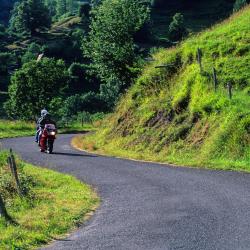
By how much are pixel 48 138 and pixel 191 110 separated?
7109 mm

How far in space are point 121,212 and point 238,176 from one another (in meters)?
5.41

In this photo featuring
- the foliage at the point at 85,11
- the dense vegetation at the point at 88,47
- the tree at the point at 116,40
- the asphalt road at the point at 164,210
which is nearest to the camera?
the asphalt road at the point at 164,210

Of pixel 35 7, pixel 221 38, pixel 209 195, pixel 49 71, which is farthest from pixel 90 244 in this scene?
pixel 35 7

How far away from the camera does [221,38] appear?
27.9m

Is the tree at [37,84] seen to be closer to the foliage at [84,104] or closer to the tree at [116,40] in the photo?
the tree at [116,40]

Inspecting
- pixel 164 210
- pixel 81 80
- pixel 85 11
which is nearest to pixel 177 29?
pixel 81 80

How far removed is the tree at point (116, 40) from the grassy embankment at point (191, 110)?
12.3 meters

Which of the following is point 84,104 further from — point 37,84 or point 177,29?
point 177,29

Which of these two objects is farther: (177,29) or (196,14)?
(196,14)

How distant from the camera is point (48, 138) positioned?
2494cm

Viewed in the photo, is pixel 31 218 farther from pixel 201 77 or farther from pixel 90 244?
pixel 201 77

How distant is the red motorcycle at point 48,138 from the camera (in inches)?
981

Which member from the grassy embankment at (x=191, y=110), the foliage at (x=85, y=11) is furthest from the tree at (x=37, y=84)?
the foliage at (x=85, y=11)

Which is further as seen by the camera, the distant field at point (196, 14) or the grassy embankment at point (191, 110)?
the distant field at point (196, 14)
